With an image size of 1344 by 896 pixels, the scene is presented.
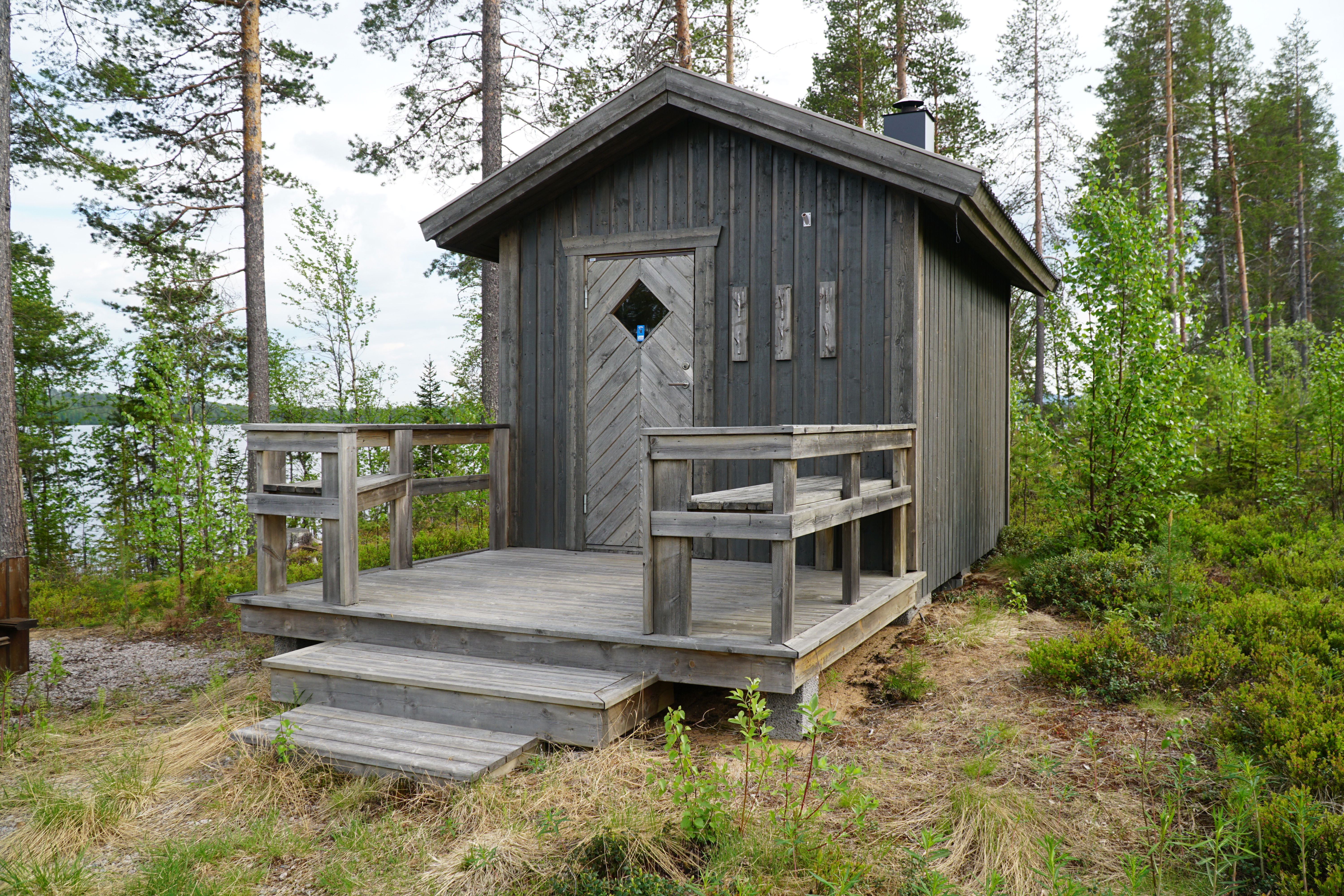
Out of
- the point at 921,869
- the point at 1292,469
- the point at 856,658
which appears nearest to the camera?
the point at 921,869

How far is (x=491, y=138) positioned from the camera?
36.8 feet

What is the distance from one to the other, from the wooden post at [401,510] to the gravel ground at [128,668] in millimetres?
1237

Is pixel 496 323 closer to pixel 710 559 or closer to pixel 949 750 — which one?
pixel 710 559

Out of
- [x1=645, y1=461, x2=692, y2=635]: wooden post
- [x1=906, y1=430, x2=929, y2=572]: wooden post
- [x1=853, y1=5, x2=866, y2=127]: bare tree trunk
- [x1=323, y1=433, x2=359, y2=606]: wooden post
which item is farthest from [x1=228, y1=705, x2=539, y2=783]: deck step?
[x1=853, y1=5, x2=866, y2=127]: bare tree trunk

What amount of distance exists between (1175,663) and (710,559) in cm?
294

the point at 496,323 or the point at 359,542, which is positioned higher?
the point at 496,323

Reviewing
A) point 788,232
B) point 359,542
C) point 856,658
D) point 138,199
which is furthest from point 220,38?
point 856,658

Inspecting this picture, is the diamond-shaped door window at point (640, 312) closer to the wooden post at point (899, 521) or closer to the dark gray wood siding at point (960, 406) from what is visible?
the dark gray wood siding at point (960, 406)

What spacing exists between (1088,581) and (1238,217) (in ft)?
61.0

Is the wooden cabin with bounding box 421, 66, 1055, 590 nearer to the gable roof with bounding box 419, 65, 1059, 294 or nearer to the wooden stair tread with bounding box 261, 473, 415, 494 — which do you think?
the gable roof with bounding box 419, 65, 1059, 294

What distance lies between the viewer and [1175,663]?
445 cm

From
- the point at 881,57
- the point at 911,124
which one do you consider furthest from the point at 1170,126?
the point at 911,124

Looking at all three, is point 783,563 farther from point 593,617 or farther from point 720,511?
point 593,617

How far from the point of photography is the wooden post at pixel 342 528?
455cm
